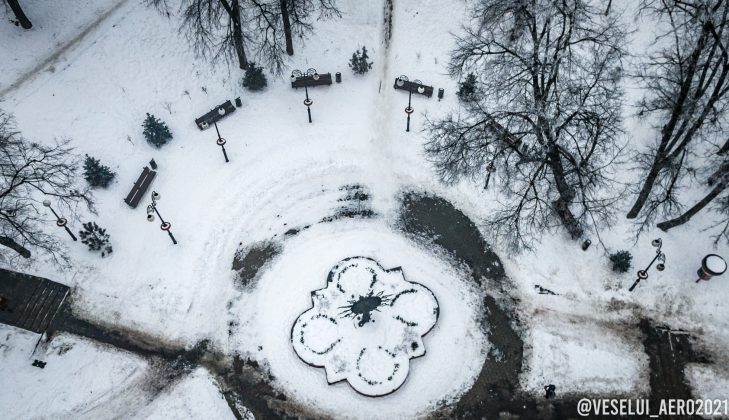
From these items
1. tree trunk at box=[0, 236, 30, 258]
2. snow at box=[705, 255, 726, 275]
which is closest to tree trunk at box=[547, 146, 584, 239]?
snow at box=[705, 255, 726, 275]

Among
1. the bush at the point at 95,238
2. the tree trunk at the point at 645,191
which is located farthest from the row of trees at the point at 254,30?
the tree trunk at the point at 645,191

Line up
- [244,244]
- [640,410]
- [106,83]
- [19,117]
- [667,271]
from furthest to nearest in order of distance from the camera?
[106,83] → [19,117] → [244,244] → [667,271] → [640,410]

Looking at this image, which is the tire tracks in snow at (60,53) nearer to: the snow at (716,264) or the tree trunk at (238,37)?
the tree trunk at (238,37)

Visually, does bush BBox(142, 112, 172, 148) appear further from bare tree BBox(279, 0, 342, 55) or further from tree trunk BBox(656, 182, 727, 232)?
tree trunk BBox(656, 182, 727, 232)

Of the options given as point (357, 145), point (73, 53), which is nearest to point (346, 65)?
point (357, 145)

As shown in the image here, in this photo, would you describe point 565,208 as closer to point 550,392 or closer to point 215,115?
point 550,392

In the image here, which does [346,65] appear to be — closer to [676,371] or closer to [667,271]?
[667,271]

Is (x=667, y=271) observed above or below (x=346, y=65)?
below
